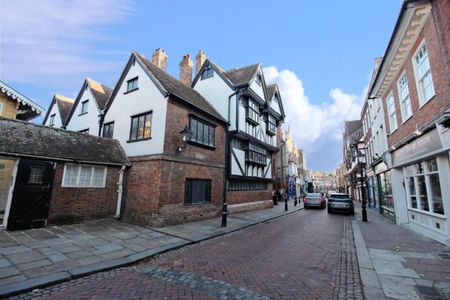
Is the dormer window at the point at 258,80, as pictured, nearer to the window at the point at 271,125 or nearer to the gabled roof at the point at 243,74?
the gabled roof at the point at 243,74

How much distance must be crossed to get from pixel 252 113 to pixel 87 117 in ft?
40.8

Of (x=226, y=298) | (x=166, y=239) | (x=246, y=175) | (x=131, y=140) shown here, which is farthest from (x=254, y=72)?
(x=226, y=298)

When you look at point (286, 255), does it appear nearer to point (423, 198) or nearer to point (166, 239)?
point (166, 239)

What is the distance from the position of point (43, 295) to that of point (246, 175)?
46.5ft

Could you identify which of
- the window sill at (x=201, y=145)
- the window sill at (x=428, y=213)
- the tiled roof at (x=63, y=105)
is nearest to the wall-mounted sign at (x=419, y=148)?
the window sill at (x=428, y=213)

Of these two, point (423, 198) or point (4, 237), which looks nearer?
point (4, 237)

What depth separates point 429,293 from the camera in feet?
13.8

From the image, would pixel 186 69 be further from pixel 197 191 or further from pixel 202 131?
pixel 197 191

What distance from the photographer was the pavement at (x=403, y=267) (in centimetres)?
430

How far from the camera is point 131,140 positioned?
12.5 metres

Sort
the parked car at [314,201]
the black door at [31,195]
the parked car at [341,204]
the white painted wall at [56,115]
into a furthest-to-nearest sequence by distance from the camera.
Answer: the parked car at [314,201], the white painted wall at [56,115], the parked car at [341,204], the black door at [31,195]

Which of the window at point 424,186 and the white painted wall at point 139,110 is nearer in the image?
the window at point 424,186

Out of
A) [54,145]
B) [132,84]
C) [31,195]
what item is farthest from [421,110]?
[31,195]

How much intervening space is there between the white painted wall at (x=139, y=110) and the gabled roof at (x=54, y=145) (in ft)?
3.18
